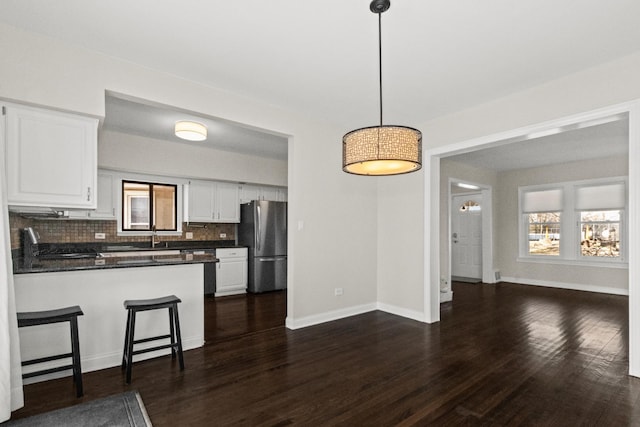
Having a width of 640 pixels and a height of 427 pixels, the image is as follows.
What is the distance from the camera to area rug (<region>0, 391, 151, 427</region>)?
2029mm

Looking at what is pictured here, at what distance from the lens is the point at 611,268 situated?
6.22 meters

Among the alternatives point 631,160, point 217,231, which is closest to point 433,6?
point 631,160

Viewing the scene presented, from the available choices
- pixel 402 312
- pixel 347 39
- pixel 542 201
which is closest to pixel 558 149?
pixel 542 201

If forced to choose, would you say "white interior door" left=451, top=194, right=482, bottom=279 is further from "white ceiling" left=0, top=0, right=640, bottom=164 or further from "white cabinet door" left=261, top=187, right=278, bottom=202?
"white ceiling" left=0, top=0, right=640, bottom=164

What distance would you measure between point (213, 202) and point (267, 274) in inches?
65.5

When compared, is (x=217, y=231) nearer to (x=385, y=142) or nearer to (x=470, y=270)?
(x=385, y=142)

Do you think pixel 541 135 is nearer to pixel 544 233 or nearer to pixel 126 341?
pixel 126 341

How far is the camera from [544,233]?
7.20 meters

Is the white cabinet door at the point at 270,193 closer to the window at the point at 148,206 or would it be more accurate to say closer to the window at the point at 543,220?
the window at the point at 148,206

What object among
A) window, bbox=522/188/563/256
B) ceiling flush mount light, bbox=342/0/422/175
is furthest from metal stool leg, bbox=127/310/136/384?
window, bbox=522/188/563/256

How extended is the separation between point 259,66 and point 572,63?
276cm

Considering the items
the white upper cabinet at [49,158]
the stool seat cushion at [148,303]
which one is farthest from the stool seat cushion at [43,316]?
the white upper cabinet at [49,158]

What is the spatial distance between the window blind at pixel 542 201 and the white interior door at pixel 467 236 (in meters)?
0.95

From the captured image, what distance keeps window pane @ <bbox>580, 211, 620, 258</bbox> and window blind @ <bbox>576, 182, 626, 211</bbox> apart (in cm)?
15
